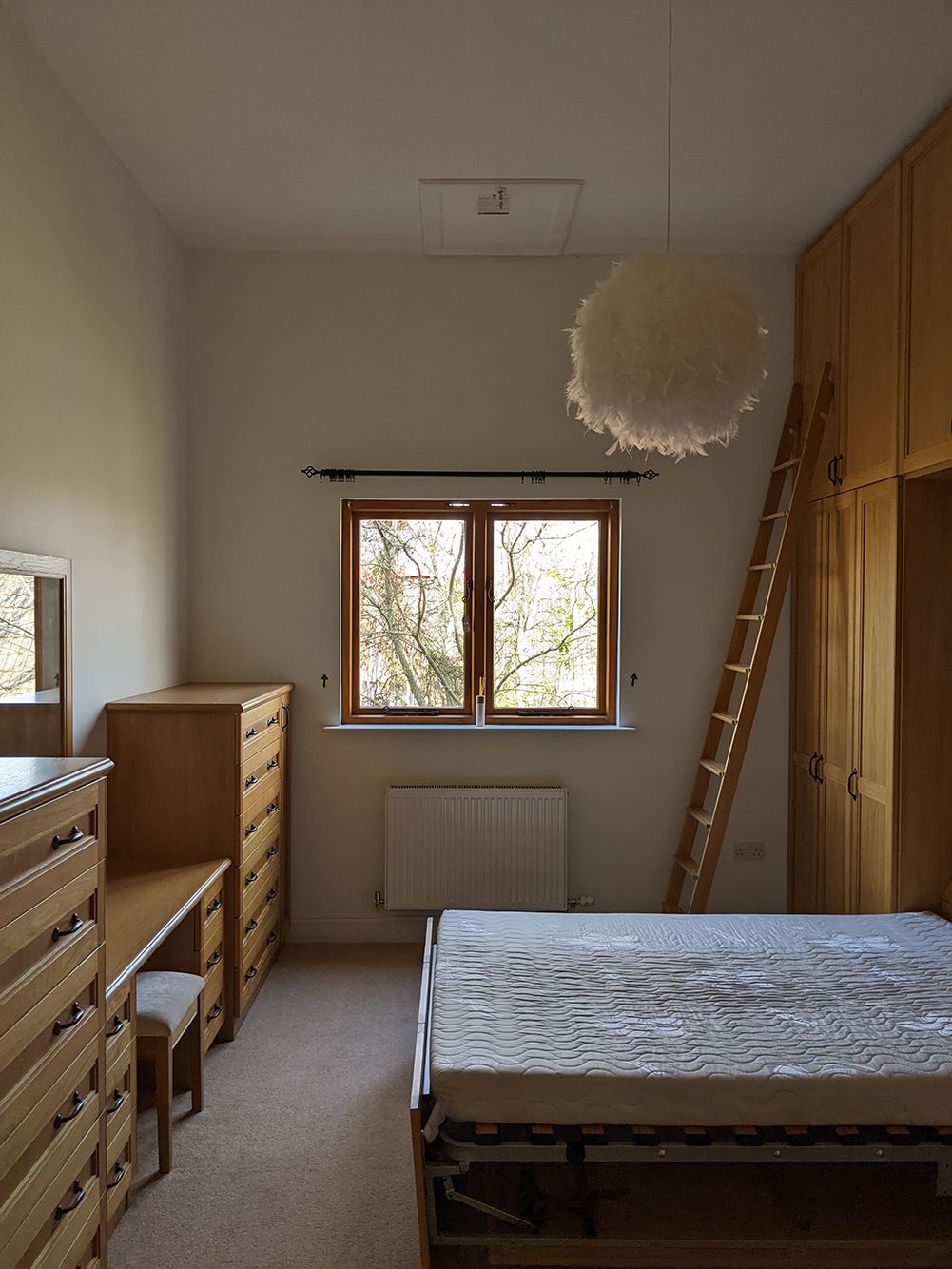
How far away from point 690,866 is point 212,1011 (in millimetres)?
2082

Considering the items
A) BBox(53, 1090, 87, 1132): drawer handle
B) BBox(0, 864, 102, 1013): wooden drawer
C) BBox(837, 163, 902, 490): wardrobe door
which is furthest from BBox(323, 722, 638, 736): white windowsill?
BBox(53, 1090, 87, 1132): drawer handle

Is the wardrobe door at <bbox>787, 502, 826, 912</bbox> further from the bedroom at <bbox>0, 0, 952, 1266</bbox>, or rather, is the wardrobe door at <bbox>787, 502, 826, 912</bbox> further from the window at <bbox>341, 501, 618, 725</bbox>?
the window at <bbox>341, 501, 618, 725</bbox>

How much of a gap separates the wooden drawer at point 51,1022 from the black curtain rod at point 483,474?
2.75 metres

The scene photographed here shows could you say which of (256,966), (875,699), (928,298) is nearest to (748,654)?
(875,699)

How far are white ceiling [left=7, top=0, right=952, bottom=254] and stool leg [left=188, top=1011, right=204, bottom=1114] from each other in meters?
2.89

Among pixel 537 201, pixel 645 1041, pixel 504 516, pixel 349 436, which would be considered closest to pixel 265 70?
pixel 537 201

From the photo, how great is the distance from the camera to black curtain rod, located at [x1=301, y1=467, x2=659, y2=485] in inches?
170

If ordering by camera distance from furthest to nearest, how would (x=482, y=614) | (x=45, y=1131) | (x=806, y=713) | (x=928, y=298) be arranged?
(x=482, y=614) → (x=806, y=713) → (x=928, y=298) → (x=45, y=1131)

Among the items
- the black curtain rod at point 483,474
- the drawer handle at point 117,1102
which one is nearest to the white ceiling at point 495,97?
the black curtain rod at point 483,474

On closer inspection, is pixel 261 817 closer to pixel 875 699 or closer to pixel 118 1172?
pixel 118 1172

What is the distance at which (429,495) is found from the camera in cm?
434

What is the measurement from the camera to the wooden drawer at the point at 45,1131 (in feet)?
5.00

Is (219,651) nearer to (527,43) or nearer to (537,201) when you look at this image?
(537,201)

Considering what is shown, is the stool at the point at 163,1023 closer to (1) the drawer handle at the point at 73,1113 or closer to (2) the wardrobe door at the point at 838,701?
(1) the drawer handle at the point at 73,1113
